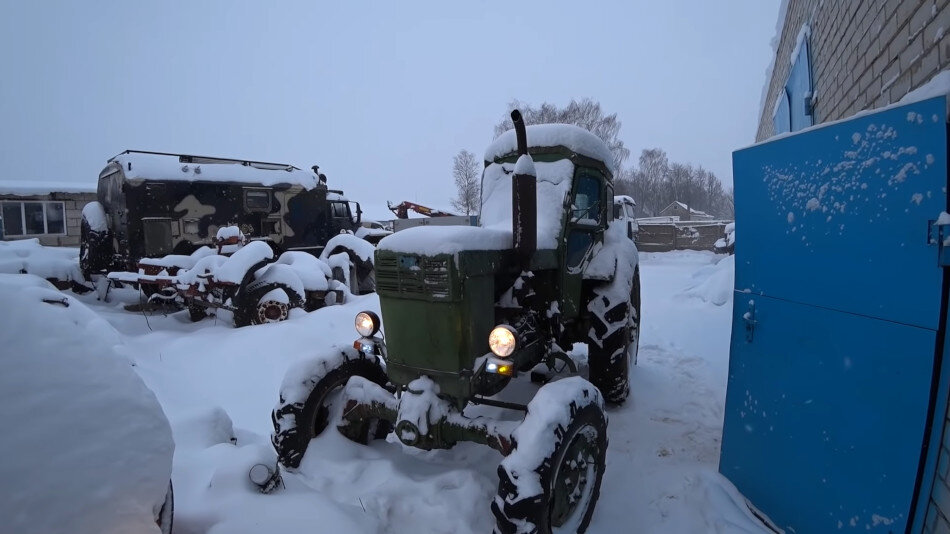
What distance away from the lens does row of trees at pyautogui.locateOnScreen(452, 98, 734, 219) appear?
31156 millimetres

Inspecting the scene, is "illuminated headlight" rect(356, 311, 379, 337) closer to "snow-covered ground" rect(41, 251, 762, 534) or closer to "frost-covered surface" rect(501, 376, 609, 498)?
"snow-covered ground" rect(41, 251, 762, 534)

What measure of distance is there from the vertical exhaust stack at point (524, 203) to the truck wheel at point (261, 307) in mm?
4965

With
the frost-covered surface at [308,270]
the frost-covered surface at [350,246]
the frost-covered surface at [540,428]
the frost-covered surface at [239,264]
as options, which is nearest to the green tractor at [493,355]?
the frost-covered surface at [540,428]

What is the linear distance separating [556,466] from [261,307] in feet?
18.8

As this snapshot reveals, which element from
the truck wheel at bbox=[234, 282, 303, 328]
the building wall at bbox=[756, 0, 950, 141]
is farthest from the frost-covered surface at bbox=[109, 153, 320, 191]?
the building wall at bbox=[756, 0, 950, 141]

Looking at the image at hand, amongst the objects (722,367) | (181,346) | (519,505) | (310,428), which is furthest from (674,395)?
(181,346)

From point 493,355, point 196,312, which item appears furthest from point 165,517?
point 196,312

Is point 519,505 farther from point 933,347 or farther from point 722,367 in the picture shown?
point 722,367

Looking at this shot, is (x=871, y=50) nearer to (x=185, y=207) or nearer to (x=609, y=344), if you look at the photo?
(x=609, y=344)

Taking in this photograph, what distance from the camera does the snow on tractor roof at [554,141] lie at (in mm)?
3898

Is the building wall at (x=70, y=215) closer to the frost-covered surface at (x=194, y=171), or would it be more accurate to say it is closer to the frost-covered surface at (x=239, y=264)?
the frost-covered surface at (x=194, y=171)

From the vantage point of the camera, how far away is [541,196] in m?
3.76

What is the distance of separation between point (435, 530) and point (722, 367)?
4158mm

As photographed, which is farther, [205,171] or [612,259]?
[205,171]
